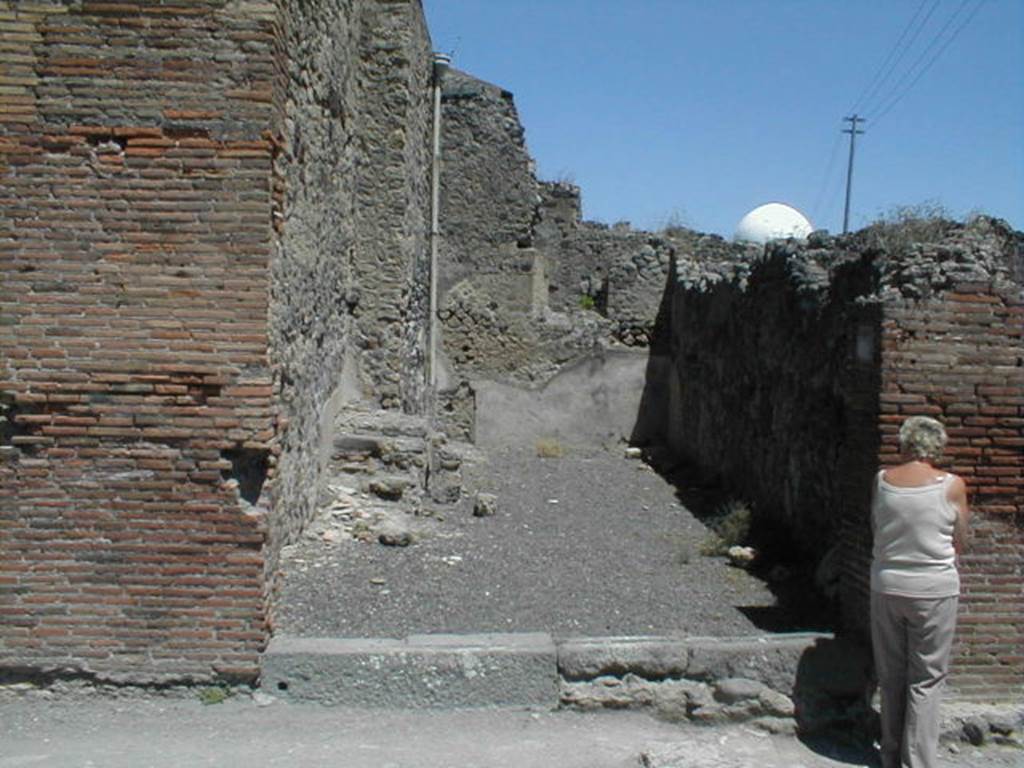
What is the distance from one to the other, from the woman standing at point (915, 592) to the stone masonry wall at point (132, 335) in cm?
311

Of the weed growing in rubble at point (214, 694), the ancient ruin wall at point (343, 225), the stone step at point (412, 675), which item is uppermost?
the ancient ruin wall at point (343, 225)

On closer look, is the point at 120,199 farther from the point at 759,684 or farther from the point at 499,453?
the point at 499,453

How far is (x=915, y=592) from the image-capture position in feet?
15.9

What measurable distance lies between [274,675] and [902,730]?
3.14 metres

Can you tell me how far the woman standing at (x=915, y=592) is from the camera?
15.9ft

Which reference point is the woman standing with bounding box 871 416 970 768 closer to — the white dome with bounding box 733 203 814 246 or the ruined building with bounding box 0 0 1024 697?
the ruined building with bounding box 0 0 1024 697

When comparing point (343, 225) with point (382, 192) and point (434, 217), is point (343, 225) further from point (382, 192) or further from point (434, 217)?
point (434, 217)

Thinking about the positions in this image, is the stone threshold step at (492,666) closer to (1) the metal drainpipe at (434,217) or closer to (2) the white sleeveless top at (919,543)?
(2) the white sleeveless top at (919,543)

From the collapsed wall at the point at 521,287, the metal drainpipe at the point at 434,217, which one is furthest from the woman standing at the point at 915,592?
the collapsed wall at the point at 521,287

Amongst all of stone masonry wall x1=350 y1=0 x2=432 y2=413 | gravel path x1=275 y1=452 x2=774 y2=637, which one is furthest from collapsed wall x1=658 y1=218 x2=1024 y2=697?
stone masonry wall x1=350 y1=0 x2=432 y2=413

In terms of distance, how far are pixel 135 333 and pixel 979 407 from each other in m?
4.48

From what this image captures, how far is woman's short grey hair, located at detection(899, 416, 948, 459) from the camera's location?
5008 mm

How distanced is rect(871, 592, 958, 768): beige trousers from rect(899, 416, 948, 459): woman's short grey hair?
2.26 feet

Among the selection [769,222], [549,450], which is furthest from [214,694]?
[769,222]
